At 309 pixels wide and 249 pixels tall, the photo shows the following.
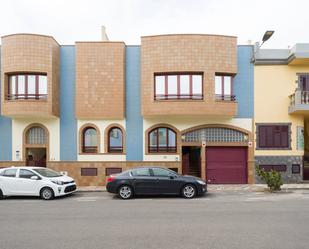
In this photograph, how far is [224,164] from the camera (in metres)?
16.7

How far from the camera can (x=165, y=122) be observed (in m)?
16.6

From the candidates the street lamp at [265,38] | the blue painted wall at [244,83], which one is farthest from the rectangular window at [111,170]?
the street lamp at [265,38]

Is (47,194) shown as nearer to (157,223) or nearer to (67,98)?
(157,223)

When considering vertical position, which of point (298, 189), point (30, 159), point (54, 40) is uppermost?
point (54, 40)

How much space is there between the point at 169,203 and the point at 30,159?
35.1 ft

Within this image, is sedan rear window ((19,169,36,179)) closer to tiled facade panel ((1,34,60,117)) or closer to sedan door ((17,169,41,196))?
sedan door ((17,169,41,196))

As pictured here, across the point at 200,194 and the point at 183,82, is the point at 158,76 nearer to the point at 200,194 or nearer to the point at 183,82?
the point at 183,82

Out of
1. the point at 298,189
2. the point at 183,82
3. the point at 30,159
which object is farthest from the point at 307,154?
the point at 30,159

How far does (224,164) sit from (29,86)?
12719 mm

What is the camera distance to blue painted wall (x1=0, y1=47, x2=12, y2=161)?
1678 cm

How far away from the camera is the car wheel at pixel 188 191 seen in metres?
12.1

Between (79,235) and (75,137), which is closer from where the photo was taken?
(79,235)

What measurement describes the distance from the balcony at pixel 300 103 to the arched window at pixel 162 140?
7143 mm

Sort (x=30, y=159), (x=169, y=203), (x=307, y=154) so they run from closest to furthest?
1. (x=169, y=203)
2. (x=30, y=159)
3. (x=307, y=154)
